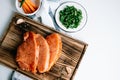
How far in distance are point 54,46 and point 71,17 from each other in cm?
21

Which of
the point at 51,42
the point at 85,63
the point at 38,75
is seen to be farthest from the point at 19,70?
the point at 85,63

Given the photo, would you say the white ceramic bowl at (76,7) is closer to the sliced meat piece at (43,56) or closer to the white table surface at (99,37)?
the white table surface at (99,37)

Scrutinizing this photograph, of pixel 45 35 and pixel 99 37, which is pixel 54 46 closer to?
pixel 45 35

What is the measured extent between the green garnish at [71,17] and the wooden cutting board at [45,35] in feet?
0.24

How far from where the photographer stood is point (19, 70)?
5.83ft

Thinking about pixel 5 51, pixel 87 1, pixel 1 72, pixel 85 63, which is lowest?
pixel 1 72

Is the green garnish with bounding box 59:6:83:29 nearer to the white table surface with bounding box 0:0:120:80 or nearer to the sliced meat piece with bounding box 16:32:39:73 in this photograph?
the white table surface with bounding box 0:0:120:80

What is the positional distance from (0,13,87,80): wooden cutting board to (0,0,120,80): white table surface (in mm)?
49

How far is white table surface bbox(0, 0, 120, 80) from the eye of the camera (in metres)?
1.86

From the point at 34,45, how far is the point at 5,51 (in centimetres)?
18

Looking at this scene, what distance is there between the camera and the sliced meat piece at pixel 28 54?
172 cm

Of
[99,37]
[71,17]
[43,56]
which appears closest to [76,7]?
[71,17]

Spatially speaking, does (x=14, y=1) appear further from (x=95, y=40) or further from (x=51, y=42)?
(x=95, y=40)

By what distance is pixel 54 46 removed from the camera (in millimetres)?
1764
